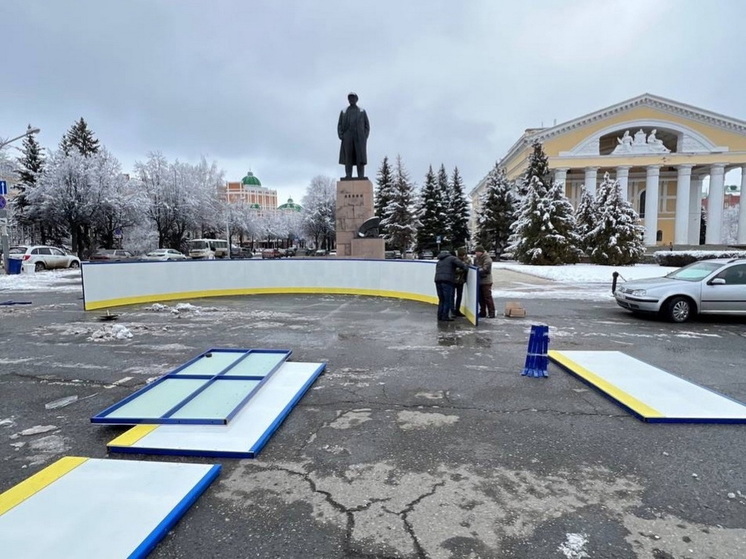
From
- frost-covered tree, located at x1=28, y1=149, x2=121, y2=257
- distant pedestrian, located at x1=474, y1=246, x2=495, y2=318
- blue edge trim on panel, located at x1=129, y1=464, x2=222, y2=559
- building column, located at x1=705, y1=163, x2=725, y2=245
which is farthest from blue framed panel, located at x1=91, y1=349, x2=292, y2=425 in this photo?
building column, located at x1=705, y1=163, x2=725, y2=245

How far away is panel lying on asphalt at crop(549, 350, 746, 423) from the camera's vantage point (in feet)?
15.2

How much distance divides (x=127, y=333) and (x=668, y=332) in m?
11.3

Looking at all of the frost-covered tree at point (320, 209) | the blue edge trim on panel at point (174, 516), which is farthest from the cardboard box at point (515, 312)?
the frost-covered tree at point (320, 209)

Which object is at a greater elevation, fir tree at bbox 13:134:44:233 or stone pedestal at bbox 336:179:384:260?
fir tree at bbox 13:134:44:233

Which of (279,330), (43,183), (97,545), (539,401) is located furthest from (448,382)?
(43,183)

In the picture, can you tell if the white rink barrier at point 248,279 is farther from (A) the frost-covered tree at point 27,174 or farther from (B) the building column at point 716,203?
(B) the building column at point 716,203

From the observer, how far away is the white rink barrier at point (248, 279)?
1386 centimetres

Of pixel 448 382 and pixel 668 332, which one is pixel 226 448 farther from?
pixel 668 332

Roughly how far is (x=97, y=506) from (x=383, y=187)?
53248mm

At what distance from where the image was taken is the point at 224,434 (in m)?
4.22

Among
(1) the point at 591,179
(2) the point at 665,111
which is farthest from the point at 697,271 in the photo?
(2) the point at 665,111

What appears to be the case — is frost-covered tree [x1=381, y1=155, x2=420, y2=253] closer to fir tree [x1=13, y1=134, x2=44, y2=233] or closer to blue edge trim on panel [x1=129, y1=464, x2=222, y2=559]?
fir tree [x1=13, y1=134, x2=44, y2=233]

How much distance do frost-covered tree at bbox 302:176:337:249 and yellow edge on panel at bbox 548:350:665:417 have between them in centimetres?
5808

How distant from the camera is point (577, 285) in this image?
2070 centimetres
